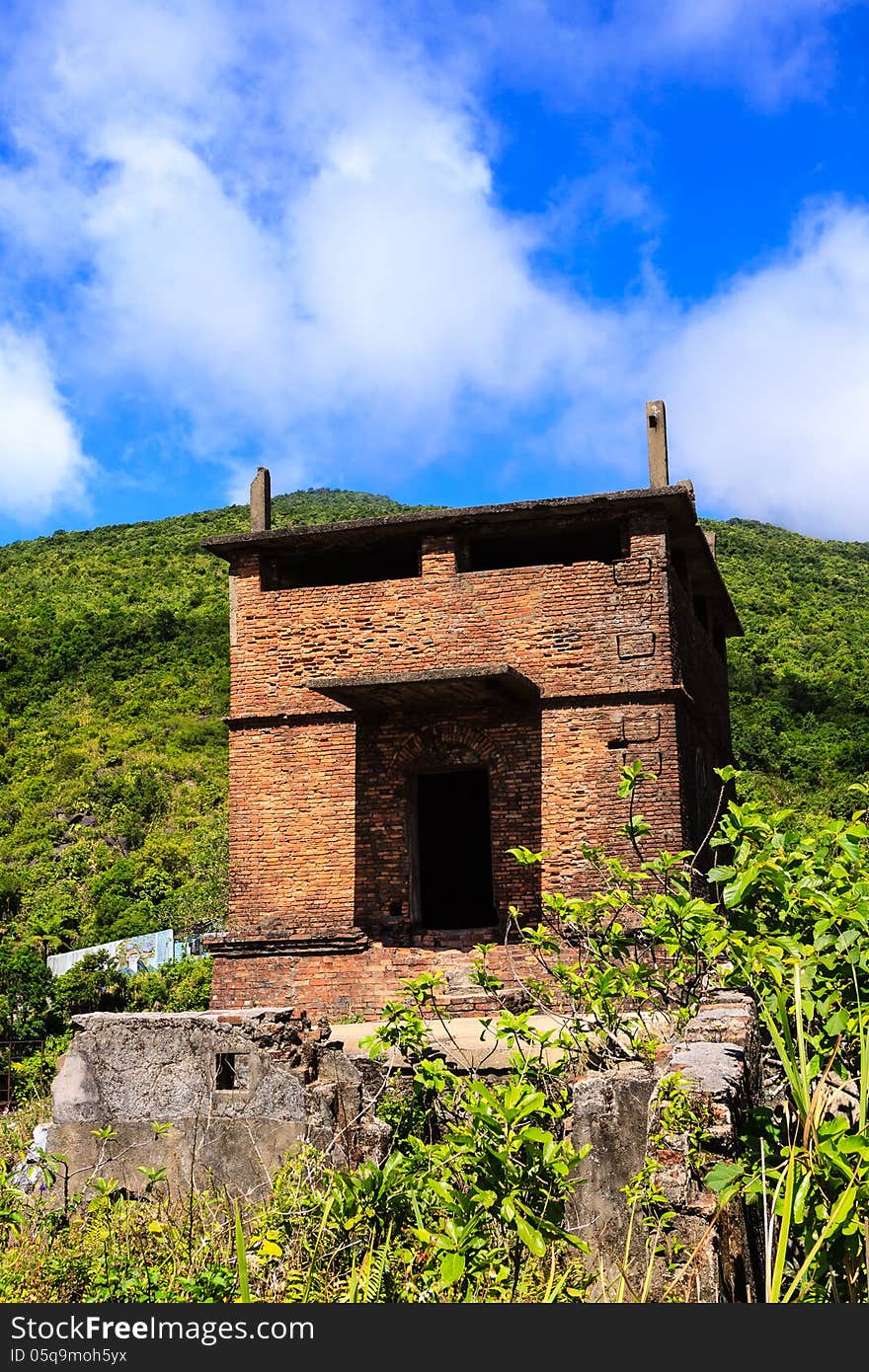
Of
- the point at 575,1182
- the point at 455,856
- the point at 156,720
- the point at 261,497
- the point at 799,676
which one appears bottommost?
the point at 575,1182

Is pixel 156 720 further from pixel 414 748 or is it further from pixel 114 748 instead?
pixel 414 748

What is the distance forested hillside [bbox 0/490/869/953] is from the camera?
3434cm

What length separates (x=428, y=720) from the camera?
549 inches

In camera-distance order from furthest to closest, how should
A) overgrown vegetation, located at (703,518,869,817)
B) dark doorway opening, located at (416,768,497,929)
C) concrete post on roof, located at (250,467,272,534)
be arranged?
overgrown vegetation, located at (703,518,869,817) < dark doorway opening, located at (416,768,497,929) < concrete post on roof, located at (250,467,272,534)

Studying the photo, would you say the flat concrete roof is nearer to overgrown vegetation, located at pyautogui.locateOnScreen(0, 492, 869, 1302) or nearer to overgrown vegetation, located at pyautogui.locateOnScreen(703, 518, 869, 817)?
overgrown vegetation, located at pyautogui.locateOnScreen(0, 492, 869, 1302)

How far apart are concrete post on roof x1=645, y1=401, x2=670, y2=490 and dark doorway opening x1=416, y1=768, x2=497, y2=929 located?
512cm

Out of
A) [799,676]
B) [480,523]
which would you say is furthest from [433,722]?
[799,676]

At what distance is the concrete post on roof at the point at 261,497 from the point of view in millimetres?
15219

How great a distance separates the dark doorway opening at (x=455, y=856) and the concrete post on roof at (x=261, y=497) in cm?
431

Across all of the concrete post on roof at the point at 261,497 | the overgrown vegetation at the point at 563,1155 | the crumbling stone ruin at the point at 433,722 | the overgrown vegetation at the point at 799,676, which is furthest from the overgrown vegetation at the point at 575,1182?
the overgrown vegetation at the point at 799,676

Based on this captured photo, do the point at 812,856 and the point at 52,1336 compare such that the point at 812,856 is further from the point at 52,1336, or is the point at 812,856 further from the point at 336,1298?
the point at 52,1336

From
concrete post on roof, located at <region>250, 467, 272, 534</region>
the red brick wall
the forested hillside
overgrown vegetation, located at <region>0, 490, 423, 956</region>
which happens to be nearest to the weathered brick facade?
the red brick wall

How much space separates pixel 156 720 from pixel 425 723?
31.3 m

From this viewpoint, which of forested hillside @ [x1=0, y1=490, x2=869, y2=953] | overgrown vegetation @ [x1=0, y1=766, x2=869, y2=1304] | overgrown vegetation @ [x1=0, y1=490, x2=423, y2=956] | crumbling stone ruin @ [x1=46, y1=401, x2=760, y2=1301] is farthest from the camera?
forested hillside @ [x1=0, y1=490, x2=869, y2=953]
